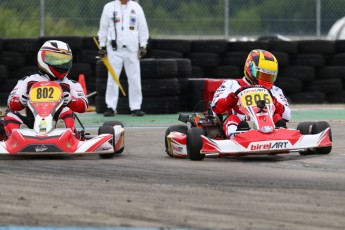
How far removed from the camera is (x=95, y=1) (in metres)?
18.3

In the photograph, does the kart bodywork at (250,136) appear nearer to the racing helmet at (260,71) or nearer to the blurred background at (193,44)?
the racing helmet at (260,71)

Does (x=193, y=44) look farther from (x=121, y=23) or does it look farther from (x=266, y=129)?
(x=266, y=129)

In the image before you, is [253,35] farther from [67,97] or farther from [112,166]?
[112,166]

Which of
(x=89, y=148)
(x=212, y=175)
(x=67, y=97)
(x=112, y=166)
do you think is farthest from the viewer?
(x=67, y=97)

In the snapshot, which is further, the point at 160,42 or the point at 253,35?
Answer: the point at 253,35

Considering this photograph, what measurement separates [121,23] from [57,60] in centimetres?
503

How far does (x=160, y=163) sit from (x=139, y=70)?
20.9 ft

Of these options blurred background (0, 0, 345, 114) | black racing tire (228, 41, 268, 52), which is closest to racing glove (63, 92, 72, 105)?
blurred background (0, 0, 345, 114)

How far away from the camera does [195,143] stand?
9.31 meters

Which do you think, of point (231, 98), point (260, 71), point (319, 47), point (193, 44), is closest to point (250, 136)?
point (231, 98)

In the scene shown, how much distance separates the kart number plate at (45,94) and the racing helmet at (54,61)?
39cm

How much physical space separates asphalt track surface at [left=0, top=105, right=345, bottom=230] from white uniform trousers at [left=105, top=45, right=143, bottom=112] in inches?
196

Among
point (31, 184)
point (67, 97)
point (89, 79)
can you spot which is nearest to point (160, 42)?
point (89, 79)

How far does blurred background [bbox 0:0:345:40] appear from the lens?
18.3m
